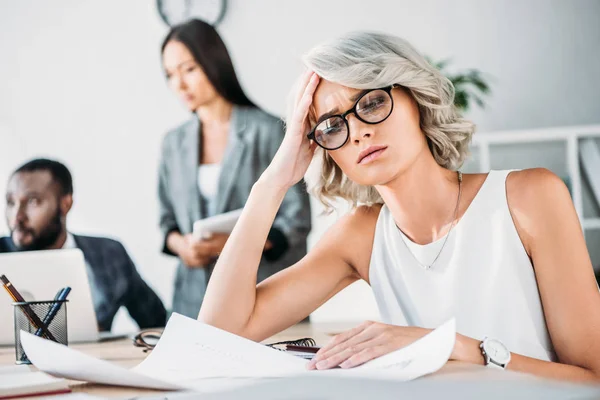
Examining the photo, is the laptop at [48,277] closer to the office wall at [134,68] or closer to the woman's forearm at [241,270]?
the woman's forearm at [241,270]

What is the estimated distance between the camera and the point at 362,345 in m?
0.94

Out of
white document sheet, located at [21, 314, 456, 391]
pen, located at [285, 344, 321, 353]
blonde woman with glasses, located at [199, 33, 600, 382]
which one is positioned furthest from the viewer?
blonde woman with glasses, located at [199, 33, 600, 382]

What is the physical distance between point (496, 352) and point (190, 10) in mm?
3169

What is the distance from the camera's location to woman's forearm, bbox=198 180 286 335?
1416 mm

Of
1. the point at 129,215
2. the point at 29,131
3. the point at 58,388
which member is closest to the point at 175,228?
the point at 129,215

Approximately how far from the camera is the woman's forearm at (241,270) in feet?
4.65

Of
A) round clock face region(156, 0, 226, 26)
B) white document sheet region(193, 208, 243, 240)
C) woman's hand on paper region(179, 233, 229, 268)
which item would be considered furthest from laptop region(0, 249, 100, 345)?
round clock face region(156, 0, 226, 26)

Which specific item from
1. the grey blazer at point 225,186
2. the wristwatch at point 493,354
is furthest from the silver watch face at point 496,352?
the grey blazer at point 225,186

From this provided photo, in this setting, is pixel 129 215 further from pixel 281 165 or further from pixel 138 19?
pixel 281 165

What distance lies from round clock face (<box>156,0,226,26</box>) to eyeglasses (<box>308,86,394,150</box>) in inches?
104

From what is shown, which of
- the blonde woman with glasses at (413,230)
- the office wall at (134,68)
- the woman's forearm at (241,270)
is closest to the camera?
the blonde woman with glasses at (413,230)

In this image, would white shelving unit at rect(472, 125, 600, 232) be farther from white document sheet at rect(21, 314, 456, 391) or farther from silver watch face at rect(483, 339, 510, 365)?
white document sheet at rect(21, 314, 456, 391)

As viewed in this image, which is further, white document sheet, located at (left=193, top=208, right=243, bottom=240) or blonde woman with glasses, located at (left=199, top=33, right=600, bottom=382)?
white document sheet, located at (left=193, top=208, right=243, bottom=240)

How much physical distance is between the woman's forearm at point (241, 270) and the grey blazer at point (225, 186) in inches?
82.7
